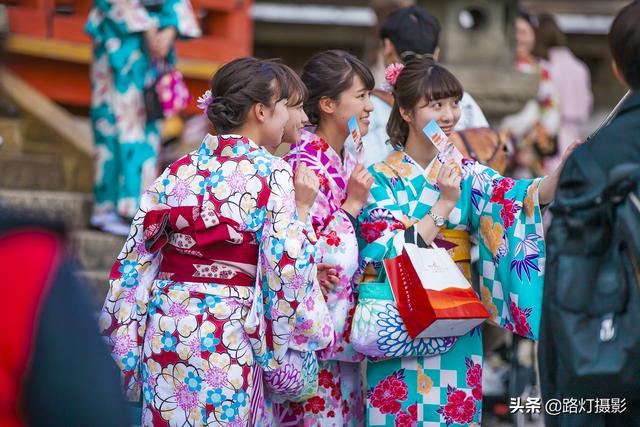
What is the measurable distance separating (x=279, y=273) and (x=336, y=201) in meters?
0.71

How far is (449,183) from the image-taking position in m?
4.43

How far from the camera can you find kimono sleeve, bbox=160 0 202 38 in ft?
24.3

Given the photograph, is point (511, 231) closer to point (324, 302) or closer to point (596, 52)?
point (324, 302)

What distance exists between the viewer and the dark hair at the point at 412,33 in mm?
5578

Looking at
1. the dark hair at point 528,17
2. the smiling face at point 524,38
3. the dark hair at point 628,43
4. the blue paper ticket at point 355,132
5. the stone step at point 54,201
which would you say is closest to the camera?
the dark hair at point 628,43

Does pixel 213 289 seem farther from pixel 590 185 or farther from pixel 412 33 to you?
pixel 412 33

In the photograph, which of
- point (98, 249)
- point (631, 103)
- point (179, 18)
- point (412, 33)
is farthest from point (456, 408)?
point (179, 18)

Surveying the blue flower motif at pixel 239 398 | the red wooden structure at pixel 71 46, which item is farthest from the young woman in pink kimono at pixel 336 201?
the red wooden structure at pixel 71 46

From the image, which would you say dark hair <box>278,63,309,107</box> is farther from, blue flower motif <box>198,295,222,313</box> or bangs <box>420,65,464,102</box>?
blue flower motif <box>198,295,222,313</box>

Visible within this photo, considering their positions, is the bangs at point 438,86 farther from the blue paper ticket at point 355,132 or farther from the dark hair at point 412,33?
the dark hair at point 412,33

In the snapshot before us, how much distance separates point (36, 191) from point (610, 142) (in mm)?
5612

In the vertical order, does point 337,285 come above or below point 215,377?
above

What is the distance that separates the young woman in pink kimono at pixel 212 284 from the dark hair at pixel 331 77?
648 millimetres

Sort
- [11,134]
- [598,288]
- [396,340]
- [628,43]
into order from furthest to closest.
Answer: [11,134], [396,340], [628,43], [598,288]
